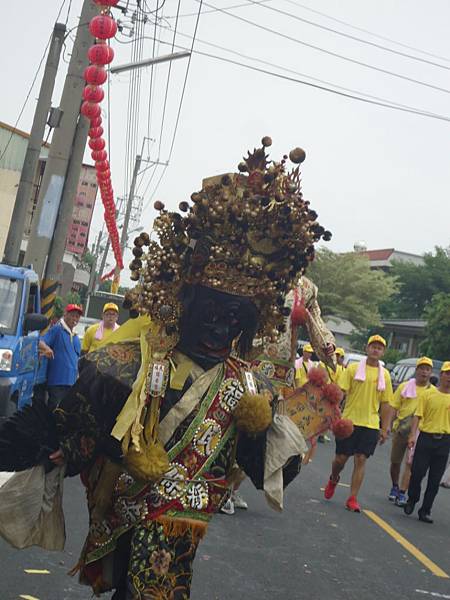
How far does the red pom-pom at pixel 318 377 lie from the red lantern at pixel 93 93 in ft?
29.5

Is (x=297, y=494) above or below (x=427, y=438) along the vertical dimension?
below

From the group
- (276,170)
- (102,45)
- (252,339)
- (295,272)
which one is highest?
(102,45)

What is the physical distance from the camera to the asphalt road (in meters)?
6.13

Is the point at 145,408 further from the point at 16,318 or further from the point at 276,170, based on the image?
the point at 16,318

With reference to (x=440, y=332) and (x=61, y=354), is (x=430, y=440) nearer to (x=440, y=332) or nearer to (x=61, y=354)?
(x=61, y=354)

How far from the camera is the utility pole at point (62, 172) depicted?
13.9m

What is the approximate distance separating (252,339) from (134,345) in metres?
0.59

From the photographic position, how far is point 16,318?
10430mm

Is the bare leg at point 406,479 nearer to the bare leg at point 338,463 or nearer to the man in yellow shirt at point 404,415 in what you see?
the man in yellow shirt at point 404,415

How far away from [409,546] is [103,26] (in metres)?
7.33

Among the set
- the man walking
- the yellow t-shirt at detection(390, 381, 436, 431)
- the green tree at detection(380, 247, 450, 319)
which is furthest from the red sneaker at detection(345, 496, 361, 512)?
the green tree at detection(380, 247, 450, 319)

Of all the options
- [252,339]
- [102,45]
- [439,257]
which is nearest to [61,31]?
[102,45]

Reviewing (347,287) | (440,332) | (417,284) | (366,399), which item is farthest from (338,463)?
(417,284)

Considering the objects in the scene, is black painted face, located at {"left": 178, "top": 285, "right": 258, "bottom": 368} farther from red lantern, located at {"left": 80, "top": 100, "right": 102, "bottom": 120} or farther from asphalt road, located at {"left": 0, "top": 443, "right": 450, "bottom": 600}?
red lantern, located at {"left": 80, "top": 100, "right": 102, "bottom": 120}
